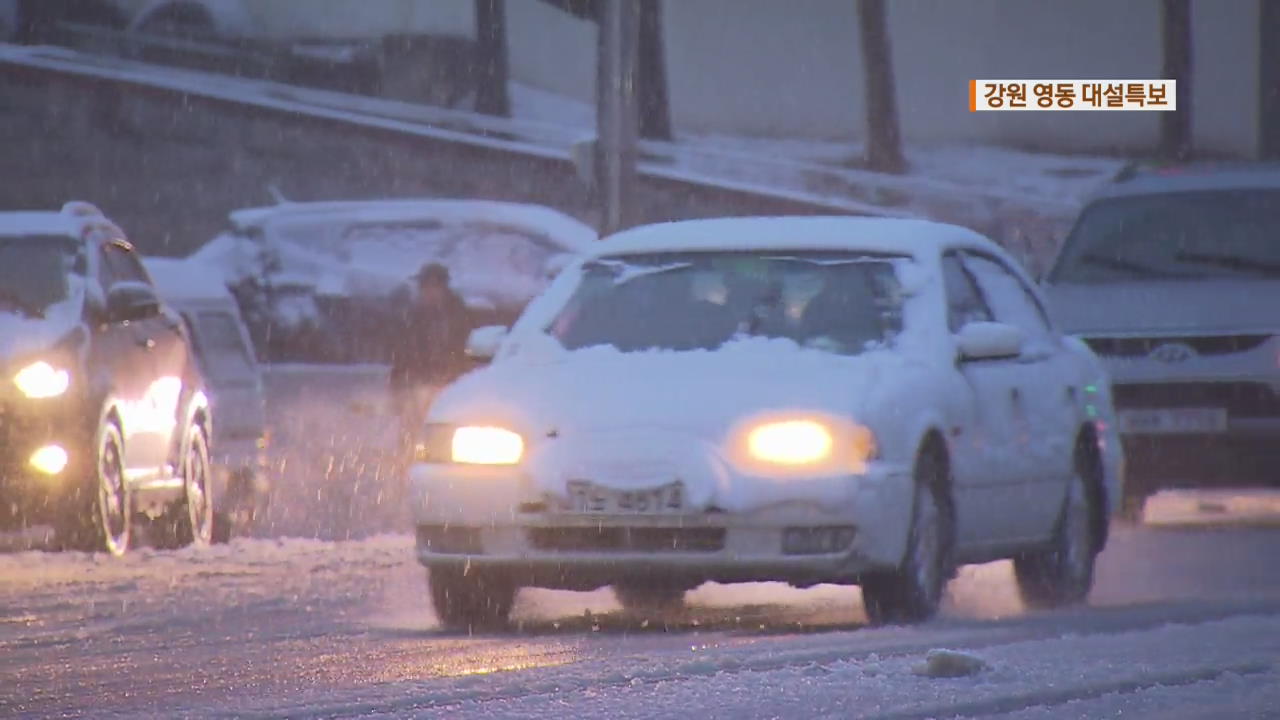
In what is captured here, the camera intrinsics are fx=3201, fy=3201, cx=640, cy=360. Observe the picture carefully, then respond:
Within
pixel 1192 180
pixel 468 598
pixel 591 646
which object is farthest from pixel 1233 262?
pixel 591 646

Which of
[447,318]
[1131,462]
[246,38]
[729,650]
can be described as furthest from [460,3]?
[729,650]

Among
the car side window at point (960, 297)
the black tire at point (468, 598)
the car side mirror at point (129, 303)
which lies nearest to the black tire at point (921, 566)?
the car side window at point (960, 297)

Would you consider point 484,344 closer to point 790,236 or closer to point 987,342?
point 790,236

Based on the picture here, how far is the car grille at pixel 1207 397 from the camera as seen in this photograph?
15.7 m

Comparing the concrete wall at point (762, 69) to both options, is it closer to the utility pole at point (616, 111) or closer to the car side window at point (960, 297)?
the utility pole at point (616, 111)

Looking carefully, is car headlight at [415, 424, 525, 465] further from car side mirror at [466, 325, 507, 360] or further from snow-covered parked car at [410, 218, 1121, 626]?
car side mirror at [466, 325, 507, 360]

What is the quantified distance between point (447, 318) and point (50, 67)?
7791 millimetres

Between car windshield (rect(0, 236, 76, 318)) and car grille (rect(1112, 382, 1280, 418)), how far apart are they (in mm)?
5187

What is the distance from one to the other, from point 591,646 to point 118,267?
6796 mm

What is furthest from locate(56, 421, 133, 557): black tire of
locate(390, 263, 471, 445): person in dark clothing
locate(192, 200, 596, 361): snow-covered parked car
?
locate(192, 200, 596, 361): snow-covered parked car

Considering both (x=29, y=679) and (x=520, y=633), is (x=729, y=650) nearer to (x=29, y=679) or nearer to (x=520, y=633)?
(x=520, y=633)

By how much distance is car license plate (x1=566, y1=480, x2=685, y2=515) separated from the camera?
33.4ft

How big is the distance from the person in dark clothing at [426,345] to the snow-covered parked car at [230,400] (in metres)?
2.04

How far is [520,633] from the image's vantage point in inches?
408
